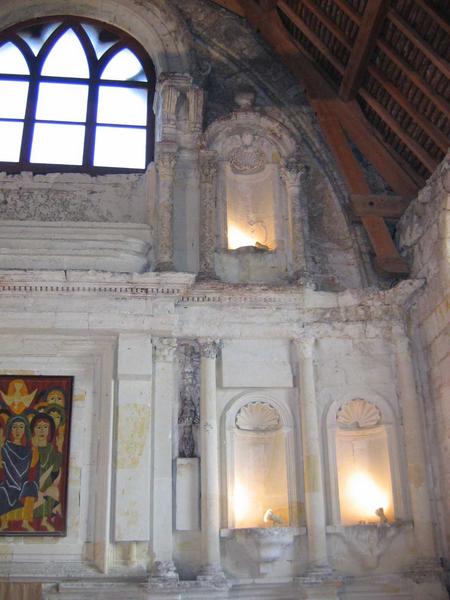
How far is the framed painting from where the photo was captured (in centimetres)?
815

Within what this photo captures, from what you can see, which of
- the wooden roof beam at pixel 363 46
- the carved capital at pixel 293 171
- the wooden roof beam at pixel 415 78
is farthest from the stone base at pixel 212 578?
the wooden roof beam at pixel 363 46

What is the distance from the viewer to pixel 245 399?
880 cm

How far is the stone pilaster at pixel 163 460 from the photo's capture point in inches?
310

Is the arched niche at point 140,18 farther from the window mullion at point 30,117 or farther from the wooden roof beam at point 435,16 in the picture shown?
the wooden roof beam at point 435,16

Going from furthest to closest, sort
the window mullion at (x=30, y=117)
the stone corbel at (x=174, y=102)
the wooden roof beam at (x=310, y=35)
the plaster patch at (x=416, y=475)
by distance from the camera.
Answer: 1. the window mullion at (x=30, y=117)
2. the stone corbel at (x=174, y=102)
3. the wooden roof beam at (x=310, y=35)
4. the plaster patch at (x=416, y=475)

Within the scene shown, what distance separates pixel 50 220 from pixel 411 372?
483 centimetres

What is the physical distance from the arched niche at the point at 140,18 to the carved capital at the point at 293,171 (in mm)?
2032

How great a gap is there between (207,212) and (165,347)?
1923 mm

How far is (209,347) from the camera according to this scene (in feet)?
29.0

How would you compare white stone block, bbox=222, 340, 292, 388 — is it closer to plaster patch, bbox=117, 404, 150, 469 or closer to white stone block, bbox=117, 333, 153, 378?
white stone block, bbox=117, 333, 153, 378

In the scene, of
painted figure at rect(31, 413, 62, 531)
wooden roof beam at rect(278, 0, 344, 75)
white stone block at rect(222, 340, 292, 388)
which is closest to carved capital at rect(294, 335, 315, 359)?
white stone block at rect(222, 340, 292, 388)

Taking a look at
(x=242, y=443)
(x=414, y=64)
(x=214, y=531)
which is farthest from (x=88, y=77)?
(x=214, y=531)

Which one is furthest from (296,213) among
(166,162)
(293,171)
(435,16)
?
(435,16)

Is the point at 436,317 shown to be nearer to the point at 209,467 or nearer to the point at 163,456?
the point at 209,467
